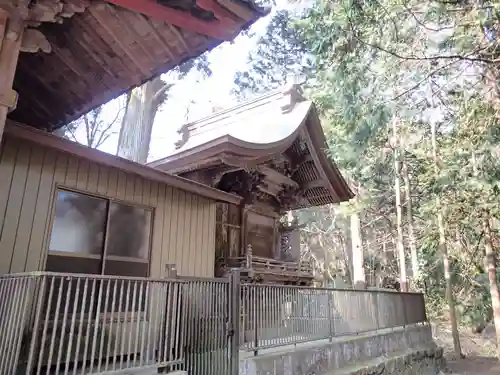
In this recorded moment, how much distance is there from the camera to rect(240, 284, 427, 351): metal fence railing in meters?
5.40

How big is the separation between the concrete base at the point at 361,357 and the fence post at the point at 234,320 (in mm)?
111

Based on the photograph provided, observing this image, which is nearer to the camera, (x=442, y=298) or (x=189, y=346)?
(x=189, y=346)

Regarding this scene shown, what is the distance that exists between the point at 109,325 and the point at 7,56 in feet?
9.54

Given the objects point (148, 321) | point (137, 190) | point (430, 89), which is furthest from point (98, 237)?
point (430, 89)

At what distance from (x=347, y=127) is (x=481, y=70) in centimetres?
322

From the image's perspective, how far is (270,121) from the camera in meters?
10.7

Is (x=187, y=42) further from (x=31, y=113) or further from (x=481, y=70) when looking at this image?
(x=481, y=70)

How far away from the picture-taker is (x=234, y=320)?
512cm

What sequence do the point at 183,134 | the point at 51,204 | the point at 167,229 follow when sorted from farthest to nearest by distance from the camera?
1. the point at 183,134
2. the point at 167,229
3. the point at 51,204

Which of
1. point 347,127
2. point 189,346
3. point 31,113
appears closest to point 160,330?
point 189,346

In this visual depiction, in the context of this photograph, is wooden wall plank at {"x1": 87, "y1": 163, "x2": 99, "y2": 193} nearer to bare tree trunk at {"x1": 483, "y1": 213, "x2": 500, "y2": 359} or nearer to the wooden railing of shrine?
the wooden railing of shrine

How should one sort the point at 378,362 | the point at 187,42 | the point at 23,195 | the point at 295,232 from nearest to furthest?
the point at 187,42
the point at 23,195
the point at 378,362
the point at 295,232

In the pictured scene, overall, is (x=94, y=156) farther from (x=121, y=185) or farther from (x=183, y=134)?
(x=183, y=134)

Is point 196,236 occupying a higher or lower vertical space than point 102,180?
lower
